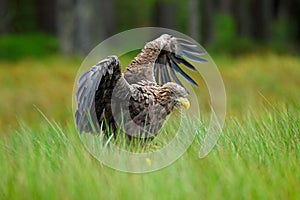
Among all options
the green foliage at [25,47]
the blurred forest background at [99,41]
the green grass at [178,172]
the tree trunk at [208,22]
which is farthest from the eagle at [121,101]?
the tree trunk at [208,22]

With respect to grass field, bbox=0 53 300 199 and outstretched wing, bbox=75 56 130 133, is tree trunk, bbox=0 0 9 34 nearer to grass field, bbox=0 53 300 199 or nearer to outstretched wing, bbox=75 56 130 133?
grass field, bbox=0 53 300 199

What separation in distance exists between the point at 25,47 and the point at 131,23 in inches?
658

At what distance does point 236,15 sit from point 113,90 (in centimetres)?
2657

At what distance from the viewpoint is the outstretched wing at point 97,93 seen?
404 cm

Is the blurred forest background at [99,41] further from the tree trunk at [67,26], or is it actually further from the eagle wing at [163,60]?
the eagle wing at [163,60]

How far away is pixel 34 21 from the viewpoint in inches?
1200

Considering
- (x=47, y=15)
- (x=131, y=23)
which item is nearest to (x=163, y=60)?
(x=47, y=15)

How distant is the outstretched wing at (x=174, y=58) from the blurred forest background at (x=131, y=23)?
12.9 metres

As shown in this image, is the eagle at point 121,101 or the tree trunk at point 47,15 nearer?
the eagle at point 121,101

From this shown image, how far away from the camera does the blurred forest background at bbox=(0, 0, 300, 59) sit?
18625mm

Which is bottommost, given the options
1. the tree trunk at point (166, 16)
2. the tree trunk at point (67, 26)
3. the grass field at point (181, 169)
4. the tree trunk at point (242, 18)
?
the tree trunk at point (242, 18)

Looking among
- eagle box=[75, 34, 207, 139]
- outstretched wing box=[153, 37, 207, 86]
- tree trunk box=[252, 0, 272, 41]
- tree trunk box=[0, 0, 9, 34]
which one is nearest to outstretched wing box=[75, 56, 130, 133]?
eagle box=[75, 34, 207, 139]

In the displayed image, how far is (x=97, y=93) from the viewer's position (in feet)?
14.0

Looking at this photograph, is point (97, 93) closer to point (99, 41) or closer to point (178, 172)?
point (178, 172)
